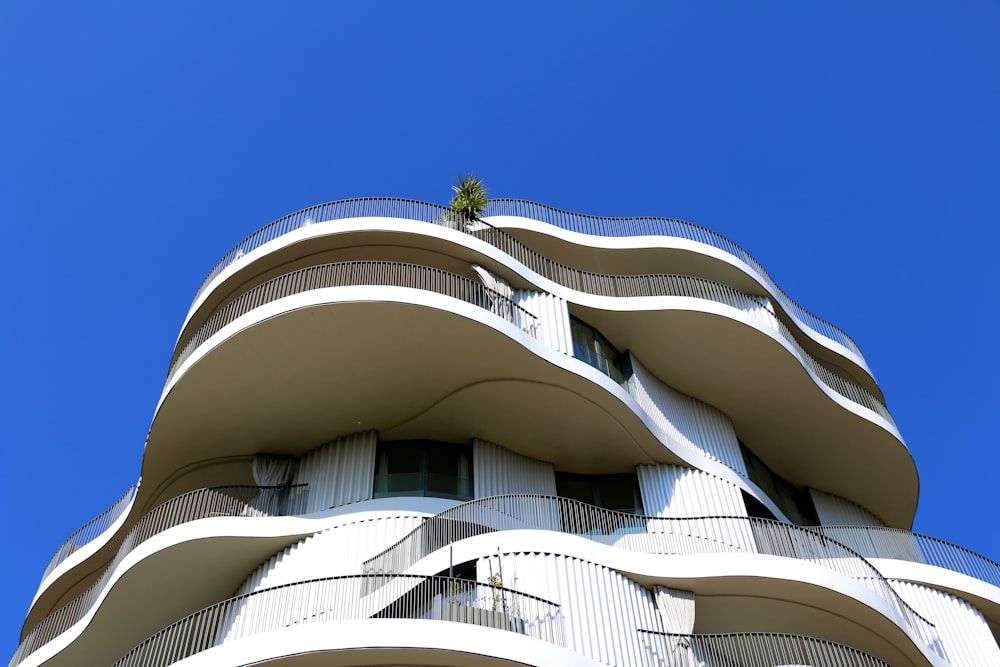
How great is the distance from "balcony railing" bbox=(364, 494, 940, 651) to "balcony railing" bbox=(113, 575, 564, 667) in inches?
64.4

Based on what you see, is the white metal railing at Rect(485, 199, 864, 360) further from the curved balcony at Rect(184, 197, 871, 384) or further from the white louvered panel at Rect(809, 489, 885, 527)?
the white louvered panel at Rect(809, 489, 885, 527)

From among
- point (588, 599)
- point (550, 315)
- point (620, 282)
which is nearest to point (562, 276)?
point (620, 282)

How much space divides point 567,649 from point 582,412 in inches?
295

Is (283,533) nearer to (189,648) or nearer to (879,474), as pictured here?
(189,648)

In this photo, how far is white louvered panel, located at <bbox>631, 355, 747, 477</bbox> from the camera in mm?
23031

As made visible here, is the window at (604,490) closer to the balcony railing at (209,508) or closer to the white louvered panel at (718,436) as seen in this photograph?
the white louvered panel at (718,436)

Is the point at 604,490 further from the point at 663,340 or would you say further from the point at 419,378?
the point at 419,378

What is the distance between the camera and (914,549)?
22766 mm

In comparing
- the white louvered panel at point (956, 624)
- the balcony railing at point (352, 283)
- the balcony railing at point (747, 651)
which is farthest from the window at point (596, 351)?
the white louvered panel at point (956, 624)

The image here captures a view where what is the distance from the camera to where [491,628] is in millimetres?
13898

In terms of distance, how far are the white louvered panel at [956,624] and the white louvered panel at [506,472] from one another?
7.89 m

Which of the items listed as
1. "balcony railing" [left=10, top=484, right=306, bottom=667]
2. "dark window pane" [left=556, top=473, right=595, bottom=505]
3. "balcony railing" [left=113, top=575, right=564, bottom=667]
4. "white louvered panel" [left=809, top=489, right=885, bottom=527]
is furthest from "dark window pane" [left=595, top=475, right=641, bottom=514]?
"white louvered panel" [left=809, top=489, right=885, bottom=527]

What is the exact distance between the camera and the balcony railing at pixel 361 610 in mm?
15000

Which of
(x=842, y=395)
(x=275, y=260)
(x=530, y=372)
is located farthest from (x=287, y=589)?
Answer: (x=842, y=395)
